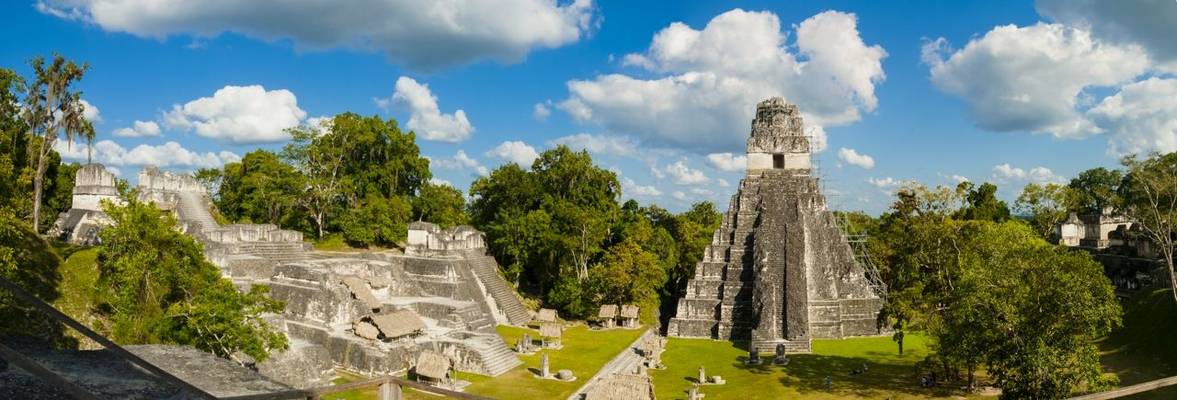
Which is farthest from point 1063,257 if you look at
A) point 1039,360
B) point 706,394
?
point 706,394

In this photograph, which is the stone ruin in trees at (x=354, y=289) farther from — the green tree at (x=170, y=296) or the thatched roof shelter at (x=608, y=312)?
the thatched roof shelter at (x=608, y=312)

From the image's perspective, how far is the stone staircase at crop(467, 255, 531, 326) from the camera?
32.2 meters

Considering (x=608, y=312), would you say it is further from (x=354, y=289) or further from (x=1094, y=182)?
(x=1094, y=182)

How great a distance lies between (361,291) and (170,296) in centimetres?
720

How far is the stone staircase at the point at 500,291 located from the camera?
3225 cm

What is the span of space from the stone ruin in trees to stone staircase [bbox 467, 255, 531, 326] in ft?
0.24

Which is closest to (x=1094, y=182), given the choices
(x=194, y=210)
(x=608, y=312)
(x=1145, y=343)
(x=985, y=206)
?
(x=985, y=206)

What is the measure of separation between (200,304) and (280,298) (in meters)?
7.82

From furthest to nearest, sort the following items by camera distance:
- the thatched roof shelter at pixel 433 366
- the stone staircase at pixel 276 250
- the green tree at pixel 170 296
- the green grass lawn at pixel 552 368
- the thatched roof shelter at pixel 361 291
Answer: the stone staircase at pixel 276 250, the thatched roof shelter at pixel 361 291, the green grass lawn at pixel 552 368, the thatched roof shelter at pixel 433 366, the green tree at pixel 170 296

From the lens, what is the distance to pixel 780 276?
3123 centimetres

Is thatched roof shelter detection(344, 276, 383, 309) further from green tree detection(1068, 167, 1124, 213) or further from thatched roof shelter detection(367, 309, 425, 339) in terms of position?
green tree detection(1068, 167, 1124, 213)

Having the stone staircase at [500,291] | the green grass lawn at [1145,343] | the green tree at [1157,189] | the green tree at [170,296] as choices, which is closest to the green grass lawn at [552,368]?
the stone staircase at [500,291]

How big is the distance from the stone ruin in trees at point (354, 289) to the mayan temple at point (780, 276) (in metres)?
9.51

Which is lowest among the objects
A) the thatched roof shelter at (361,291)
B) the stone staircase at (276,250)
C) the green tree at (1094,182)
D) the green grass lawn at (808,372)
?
the green grass lawn at (808,372)
